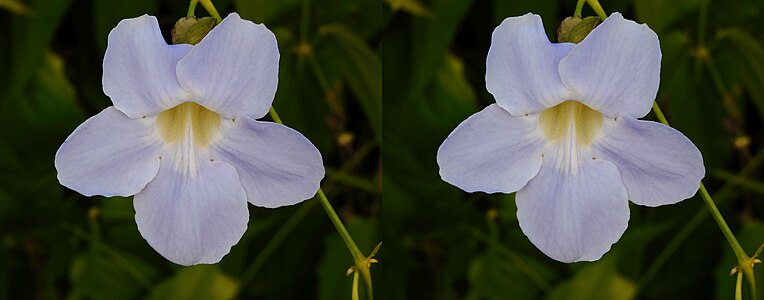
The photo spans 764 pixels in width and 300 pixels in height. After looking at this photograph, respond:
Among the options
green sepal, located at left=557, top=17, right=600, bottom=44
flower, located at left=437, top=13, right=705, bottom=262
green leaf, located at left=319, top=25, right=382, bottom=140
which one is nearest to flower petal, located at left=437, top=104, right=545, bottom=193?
flower, located at left=437, top=13, right=705, bottom=262

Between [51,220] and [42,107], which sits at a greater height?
[42,107]

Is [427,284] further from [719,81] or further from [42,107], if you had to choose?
[42,107]

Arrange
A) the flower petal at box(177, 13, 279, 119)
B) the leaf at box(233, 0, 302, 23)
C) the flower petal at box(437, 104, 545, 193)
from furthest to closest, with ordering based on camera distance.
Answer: the leaf at box(233, 0, 302, 23)
the flower petal at box(437, 104, 545, 193)
the flower petal at box(177, 13, 279, 119)

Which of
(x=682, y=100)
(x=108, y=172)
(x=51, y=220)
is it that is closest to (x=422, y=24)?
(x=682, y=100)

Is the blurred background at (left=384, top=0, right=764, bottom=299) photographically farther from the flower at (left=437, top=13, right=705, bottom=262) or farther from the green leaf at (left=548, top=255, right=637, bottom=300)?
the flower at (left=437, top=13, right=705, bottom=262)

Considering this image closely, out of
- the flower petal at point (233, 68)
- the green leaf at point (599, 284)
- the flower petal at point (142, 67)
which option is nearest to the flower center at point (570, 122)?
the green leaf at point (599, 284)

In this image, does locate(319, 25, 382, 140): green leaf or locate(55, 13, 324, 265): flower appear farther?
locate(319, 25, 382, 140): green leaf

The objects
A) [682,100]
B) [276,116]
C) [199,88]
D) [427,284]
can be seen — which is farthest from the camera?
[427,284]
